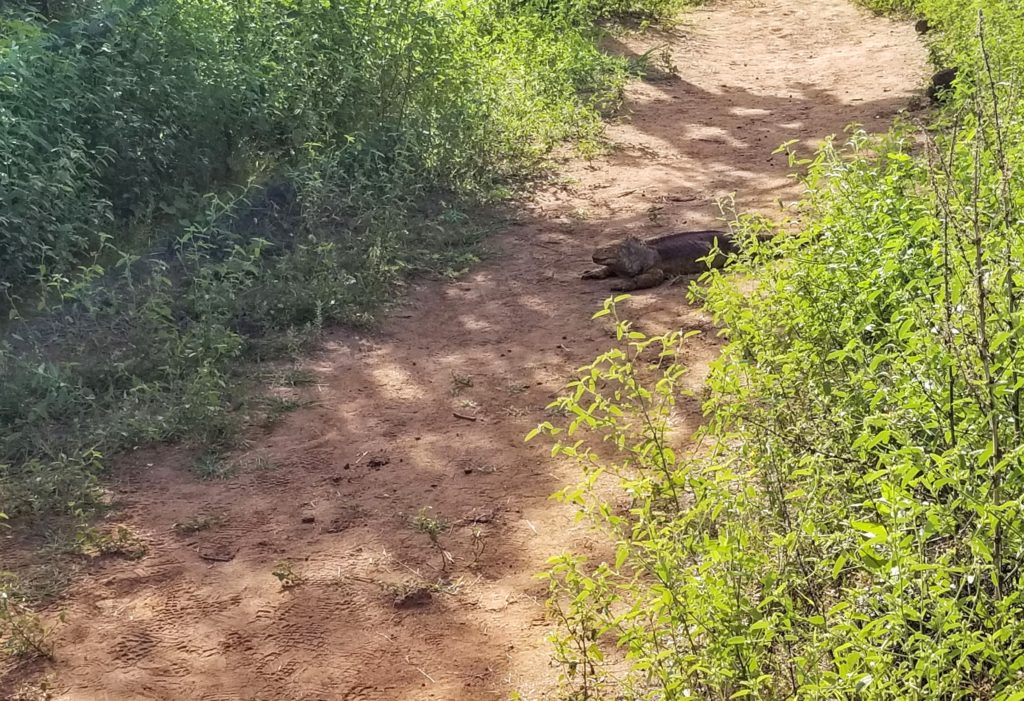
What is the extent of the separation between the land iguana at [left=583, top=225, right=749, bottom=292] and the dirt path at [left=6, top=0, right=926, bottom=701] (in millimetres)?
157

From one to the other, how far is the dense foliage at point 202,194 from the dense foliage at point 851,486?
248 cm

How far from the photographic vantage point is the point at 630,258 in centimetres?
671

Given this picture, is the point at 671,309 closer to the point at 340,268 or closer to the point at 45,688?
the point at 340,268

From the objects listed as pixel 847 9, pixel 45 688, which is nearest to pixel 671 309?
pixel 45 688

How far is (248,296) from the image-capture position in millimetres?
6363

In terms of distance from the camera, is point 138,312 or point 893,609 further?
point 138,312

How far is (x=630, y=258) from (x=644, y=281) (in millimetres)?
181

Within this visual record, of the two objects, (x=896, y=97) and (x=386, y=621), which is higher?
(x=896, y=97)

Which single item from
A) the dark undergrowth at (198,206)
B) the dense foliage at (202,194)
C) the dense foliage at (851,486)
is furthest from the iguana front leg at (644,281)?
the dense foliage at (851,486)

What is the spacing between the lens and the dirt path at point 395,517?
364 centimetres

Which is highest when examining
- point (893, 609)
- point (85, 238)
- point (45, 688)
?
point (893, 609)

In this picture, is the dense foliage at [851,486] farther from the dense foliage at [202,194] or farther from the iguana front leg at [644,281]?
the dense foliage at [202,194]

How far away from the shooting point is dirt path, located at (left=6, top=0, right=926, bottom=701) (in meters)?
3.64

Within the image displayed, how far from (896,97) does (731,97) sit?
1638 mm
